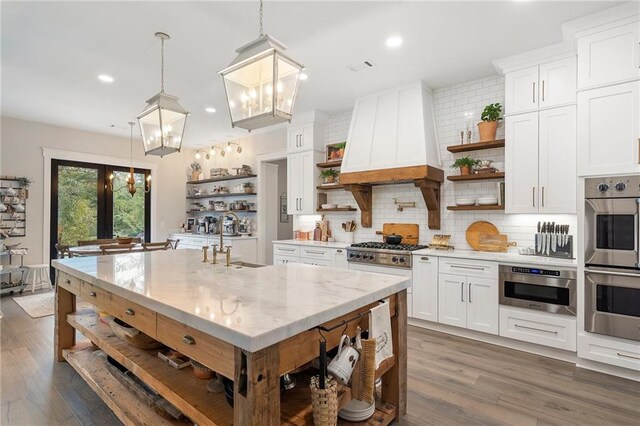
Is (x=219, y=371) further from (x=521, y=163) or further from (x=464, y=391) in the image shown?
(x=521, y=163)

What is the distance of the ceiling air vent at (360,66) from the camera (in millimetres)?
3758

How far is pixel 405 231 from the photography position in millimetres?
4770

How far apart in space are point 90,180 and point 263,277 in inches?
252

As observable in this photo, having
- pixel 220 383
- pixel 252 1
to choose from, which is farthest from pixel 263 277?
pixel 252 1

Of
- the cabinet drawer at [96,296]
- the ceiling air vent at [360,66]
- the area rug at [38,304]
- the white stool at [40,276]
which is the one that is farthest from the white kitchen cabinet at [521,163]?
the white stool at [40,276]

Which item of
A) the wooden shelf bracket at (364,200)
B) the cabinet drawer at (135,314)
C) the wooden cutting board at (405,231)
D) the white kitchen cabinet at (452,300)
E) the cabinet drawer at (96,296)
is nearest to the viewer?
the cabinet drawer at (135,314)

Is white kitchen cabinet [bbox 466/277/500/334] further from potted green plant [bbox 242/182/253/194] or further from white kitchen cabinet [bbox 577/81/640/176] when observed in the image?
potted green plant [bbox 242/182/253/194]

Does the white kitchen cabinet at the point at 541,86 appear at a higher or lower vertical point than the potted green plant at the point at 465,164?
higher

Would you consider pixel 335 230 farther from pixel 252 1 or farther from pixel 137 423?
pixel 137 423

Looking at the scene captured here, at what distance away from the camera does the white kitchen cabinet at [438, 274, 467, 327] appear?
12.0 feet

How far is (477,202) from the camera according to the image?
4008mm

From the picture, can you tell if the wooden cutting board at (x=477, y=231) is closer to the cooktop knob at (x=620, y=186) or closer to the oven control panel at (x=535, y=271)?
the oven control panel at (x=535, y=271)

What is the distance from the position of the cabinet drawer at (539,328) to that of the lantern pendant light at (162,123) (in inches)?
142

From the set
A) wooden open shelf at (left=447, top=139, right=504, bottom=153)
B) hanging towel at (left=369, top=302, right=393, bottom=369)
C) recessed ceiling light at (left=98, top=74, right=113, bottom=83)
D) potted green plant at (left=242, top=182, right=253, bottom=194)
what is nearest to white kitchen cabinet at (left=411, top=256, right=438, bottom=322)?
wooden open shelf at (left=447, top=139, right=504, bottom=153)
